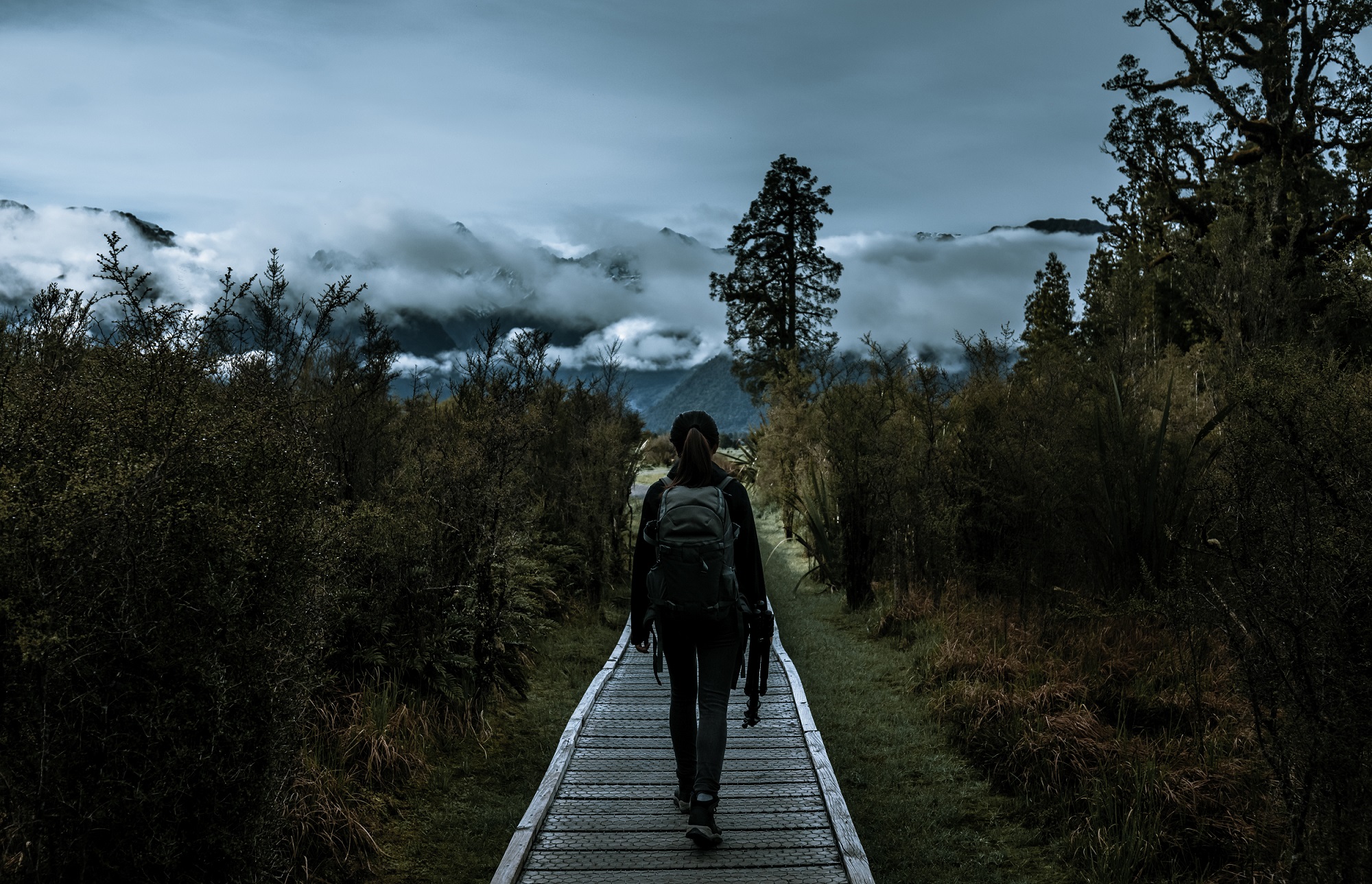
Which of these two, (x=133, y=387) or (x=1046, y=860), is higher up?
(x=133, y=387)

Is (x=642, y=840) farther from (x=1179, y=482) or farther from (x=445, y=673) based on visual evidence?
(x=1179, y=482)

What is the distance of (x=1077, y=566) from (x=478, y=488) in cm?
511

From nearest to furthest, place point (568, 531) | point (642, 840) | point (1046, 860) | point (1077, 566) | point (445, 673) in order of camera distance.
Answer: point (642, 840)
point (1046, 860)
point (445, 673)
point (1077, 566)
point (568, 531)

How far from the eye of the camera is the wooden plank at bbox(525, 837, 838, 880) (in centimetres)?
385

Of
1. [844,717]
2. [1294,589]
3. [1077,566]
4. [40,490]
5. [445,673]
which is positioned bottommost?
[844,717]

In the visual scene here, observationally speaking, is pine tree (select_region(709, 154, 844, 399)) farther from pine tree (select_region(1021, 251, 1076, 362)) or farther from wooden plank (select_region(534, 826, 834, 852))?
wooden plank (select_region(534, 826, 834, 852))

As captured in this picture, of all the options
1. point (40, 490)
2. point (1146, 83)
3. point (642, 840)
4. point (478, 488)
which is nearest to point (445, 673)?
point (478, 488)

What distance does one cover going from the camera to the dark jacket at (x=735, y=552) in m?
4.02

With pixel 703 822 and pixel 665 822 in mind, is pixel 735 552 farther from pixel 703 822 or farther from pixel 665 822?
pixel 665 822

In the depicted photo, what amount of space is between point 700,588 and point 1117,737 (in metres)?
3.25

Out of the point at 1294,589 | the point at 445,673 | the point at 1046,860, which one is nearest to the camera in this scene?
the point at 1294,589

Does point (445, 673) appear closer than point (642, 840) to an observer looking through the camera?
No

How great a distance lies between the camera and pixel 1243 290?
26.7ft

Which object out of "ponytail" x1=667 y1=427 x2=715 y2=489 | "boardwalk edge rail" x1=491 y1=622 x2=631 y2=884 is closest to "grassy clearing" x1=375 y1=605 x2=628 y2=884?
"boardwalk edge rail" x1=491 y1=622 x2=631 y2=884
